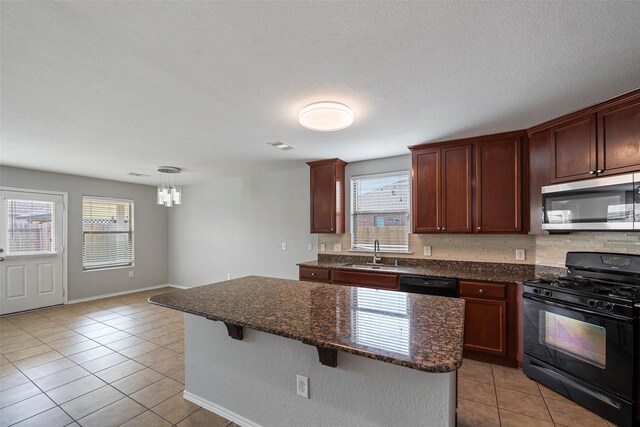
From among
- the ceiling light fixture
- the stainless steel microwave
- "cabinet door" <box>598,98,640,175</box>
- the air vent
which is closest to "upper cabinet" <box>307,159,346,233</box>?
the air vent

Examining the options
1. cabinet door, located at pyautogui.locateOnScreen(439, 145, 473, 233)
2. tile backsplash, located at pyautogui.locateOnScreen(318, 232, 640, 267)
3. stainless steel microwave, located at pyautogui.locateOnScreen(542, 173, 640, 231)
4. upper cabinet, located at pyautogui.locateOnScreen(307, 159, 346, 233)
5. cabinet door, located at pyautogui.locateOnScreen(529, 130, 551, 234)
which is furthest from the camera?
upper cabinet, located at pyautogui.locateOnScreen(307, 159, 346, 233)

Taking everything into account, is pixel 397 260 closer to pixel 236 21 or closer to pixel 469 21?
pixel 469 21

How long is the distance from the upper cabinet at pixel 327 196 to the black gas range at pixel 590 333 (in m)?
2.35

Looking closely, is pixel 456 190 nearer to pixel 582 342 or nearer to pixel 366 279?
pixel 366 279

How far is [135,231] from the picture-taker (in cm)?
621

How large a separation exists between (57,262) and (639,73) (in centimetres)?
756

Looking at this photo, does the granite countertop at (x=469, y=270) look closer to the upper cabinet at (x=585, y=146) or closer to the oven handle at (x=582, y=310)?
the oven handle at (x=582, y=310)

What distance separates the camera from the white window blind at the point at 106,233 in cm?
554

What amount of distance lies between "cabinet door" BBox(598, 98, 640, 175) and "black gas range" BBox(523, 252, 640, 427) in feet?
2.51

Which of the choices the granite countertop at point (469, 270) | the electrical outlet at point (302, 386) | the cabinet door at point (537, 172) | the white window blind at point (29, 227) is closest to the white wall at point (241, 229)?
the granite countertop at point (469, 270)

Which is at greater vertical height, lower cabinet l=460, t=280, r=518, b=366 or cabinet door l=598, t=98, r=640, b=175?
cabinet door l=598, t=98, r=640, b=175

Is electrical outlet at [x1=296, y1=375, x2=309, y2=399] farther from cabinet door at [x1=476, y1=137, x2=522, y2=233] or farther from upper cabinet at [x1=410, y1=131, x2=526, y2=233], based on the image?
cabinet door at [x1=476, y1=137, x2=522, y2=233]

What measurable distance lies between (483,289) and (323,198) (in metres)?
2.30

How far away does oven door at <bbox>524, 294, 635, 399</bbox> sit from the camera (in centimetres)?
200
